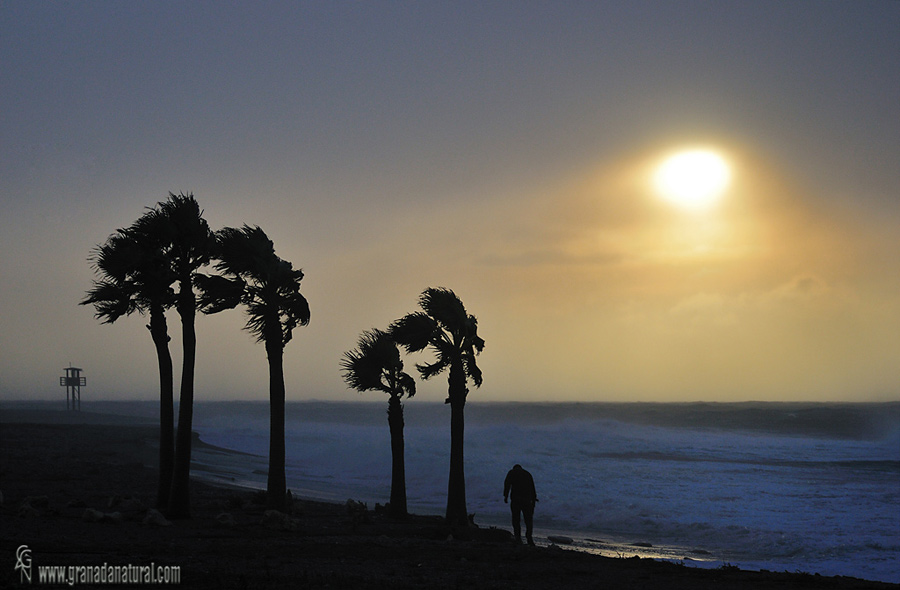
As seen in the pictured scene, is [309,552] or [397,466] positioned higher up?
[397,466]

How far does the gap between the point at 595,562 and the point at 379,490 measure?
76.9ft

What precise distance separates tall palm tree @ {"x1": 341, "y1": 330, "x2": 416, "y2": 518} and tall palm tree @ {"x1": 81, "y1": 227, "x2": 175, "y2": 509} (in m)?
5.45

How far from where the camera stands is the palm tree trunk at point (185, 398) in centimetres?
1922

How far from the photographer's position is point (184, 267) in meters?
19.8

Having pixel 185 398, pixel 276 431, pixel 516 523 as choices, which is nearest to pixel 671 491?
pixel 516 523

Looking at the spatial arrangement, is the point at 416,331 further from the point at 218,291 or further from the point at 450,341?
the point at 218,291

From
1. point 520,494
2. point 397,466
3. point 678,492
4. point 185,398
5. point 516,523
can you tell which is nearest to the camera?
point 516,523

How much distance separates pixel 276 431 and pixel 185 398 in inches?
110

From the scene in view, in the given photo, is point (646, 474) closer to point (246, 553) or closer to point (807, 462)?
point (807, 462)
